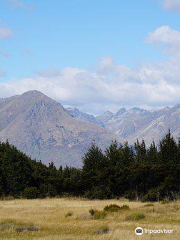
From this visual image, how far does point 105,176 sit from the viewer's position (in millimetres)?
52938

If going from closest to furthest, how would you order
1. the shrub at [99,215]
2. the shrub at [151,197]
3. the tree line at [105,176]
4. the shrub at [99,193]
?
the shrub at [99,215] < the shrub at [151,197] < the tree line at [105,176] < the shrub at [99,193]

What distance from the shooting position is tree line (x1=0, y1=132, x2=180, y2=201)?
48406 millimetres

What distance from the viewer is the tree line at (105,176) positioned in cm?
4841

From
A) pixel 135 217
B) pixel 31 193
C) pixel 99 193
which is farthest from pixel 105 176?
pixel 135 217

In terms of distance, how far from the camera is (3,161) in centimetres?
5800

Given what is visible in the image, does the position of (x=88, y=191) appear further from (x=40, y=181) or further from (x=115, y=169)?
(x=40, y=181)

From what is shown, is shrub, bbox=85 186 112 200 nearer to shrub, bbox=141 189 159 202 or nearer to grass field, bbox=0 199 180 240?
shrub, bbox=141 189 159 202

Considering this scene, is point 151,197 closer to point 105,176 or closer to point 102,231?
point 105,176

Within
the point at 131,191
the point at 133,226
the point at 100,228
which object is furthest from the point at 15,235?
the point at 131,191

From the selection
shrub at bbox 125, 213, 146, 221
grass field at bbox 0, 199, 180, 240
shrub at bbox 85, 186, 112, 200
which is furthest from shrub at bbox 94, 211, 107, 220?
shrub at bbox 85, 186, 112, 200

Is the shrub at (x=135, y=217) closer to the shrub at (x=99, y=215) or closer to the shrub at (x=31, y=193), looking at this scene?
the shrub at (x=99, y=215)

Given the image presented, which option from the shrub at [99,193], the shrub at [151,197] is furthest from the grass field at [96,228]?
the shrub at [99,193]

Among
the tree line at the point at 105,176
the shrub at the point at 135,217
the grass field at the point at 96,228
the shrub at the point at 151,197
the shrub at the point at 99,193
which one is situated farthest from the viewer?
the shrub at the point at 99,193

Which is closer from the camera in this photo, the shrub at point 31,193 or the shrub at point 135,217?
the shrub at point 135,217
